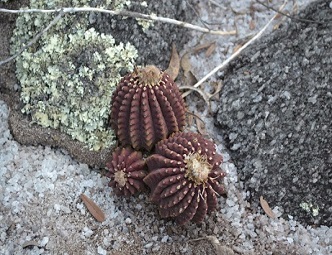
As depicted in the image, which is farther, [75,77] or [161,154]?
[75,77]

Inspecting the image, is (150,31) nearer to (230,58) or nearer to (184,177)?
(230,58)

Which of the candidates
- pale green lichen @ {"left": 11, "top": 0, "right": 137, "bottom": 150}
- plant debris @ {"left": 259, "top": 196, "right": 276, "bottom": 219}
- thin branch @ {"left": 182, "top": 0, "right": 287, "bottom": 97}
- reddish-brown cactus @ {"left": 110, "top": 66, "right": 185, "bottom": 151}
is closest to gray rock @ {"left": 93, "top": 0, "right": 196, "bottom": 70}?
Answer: pale green lichen @ {"left": 11, "top": 0, "right": 137, "bottom": 150}

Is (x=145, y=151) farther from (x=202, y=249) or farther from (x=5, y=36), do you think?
(x=5, y=36)

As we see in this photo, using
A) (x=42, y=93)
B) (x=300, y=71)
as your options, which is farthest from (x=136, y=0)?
(x=300, y=71)

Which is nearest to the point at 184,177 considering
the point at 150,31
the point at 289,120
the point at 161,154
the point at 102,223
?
the point at 161,154

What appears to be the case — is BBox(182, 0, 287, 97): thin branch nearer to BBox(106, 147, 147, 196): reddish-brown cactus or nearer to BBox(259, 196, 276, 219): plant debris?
BBox(106, 147, 147, 196): reddish-brown cactus

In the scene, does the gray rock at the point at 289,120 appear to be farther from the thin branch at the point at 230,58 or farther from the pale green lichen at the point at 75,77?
the pale green lichen at the point at 75,77
